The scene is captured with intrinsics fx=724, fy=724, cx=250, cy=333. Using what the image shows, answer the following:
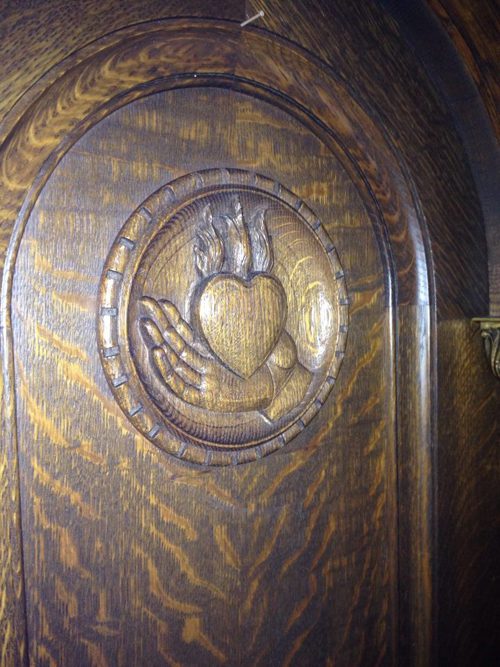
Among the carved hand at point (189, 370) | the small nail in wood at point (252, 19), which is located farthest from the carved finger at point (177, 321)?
the small nail in wood at point (252, 19)

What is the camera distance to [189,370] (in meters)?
0.76

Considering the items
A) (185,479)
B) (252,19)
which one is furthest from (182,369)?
(252,19)

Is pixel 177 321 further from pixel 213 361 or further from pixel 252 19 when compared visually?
pixel 252 19

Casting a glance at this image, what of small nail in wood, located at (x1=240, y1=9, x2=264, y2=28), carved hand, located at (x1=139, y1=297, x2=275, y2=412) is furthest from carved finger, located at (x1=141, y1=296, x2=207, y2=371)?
small nail in wood, located at (x1=240, y1=9, x2=264, y2=28)

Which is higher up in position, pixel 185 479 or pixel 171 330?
pixel 171 330

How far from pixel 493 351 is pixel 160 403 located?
19.5 inches

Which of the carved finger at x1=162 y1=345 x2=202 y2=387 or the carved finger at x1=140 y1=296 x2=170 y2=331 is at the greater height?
the carved finger at x1=140 y1=296 x2=170 y2=331

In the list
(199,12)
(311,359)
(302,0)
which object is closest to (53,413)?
(311,359)

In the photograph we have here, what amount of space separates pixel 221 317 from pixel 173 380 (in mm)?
86

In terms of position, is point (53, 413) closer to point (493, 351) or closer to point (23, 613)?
point (23, 613)

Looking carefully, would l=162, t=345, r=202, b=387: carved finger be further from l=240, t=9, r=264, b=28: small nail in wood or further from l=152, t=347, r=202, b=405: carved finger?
l=240, t=9, r=264, b=28: small nail in wood

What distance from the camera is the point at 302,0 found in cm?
82

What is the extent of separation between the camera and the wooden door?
673 mm

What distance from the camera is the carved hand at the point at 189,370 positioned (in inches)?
29.0
